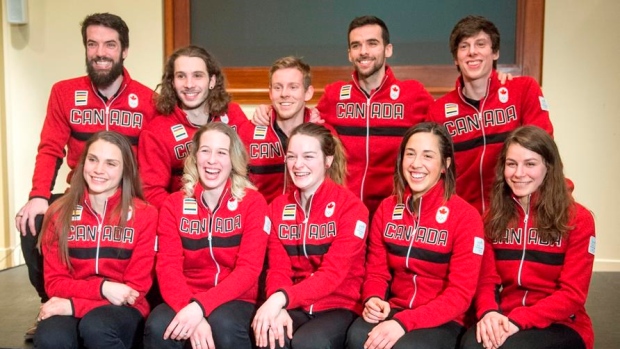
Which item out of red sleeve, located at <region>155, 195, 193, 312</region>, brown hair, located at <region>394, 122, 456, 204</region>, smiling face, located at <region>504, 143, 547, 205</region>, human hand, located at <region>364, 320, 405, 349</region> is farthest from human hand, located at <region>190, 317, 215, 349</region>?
smiling face, located at <region>504, 143, 547, 205</region>

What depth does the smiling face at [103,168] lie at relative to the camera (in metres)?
2.54

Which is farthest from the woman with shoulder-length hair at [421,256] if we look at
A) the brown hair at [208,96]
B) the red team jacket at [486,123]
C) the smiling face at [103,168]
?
the smiling face at [103,168]

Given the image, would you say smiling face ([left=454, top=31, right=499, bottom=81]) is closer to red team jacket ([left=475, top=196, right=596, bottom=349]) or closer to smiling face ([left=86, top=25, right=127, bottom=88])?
red team jacket ([left=475, top=196, right=596, bottom=349])

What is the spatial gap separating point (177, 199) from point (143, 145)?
467 millimetres

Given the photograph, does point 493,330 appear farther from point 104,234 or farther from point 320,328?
point 104,234

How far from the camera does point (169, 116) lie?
116 inches

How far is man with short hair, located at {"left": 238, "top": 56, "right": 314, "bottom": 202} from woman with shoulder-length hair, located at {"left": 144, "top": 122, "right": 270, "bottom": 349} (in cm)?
39

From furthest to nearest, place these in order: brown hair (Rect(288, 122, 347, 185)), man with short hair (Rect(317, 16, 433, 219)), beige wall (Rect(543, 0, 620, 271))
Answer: beige wall (Rect(543, 0, 620, 271))
man with short hair (Rect(317, 16, 433, 219))
brown hair (Rect(288, 122, 347, 185))

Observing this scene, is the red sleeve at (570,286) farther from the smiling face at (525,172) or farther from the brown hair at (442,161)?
the brown hair at (442,161)

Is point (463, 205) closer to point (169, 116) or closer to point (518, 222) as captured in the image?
point (518, 222)

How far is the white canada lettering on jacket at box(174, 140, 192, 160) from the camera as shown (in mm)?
2906

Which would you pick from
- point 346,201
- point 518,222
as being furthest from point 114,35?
point 518,222

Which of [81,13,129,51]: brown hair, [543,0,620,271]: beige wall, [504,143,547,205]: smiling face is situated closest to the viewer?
[504,143,547,205]: smiling face

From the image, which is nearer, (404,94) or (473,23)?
(473,23)
